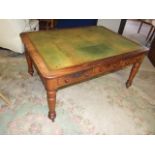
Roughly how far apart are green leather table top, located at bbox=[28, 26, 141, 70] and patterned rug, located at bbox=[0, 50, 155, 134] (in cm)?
59

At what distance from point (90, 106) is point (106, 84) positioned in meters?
0.46

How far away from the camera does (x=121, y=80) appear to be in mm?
2039

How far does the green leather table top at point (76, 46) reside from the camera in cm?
118

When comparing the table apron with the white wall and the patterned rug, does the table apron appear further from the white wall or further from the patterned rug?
the white wall

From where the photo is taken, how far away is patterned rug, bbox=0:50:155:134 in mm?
1381

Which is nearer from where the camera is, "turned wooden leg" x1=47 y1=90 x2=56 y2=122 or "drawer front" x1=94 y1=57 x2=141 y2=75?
"turned wooden leg" x1=47 y1=90 x2=56 y2=122

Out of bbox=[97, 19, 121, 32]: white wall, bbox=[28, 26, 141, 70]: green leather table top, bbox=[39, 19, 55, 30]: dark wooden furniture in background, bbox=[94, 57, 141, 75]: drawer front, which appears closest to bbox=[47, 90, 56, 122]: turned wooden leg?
bbox=[28, 26, 141, 70]: green leather table top

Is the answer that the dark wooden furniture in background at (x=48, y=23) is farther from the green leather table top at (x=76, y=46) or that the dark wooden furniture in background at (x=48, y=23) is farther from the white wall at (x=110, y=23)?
the green leather table top at (x=76, y=46)

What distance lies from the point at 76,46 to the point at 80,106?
0.64 meters

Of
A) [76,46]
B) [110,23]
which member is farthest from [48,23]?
A: [76,46]

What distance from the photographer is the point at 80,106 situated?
159cm

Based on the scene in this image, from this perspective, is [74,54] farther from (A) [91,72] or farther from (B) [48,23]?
(B) [48,23]

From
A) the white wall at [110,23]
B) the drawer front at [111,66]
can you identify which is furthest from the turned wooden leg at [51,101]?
the white wall at [110,23]
